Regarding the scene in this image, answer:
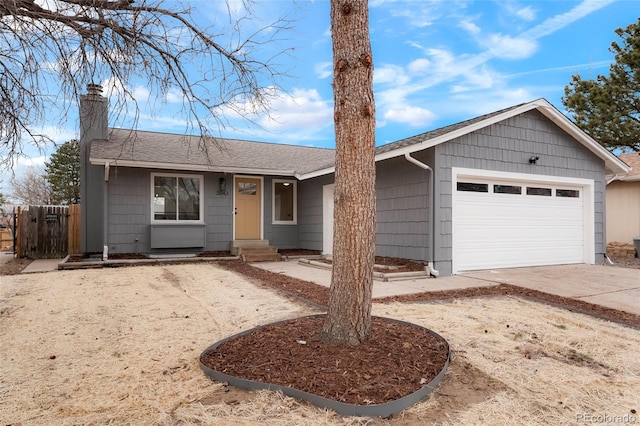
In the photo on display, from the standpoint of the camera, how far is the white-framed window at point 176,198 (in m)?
10.1

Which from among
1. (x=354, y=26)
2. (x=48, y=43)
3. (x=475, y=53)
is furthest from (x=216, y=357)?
(x=475, y=53)

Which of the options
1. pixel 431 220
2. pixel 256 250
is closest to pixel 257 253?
pixel 256 250

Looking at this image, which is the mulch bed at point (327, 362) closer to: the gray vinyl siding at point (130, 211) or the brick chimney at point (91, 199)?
Answer: the gray vinyl siding at point (130, 211)

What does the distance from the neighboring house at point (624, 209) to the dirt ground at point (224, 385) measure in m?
10.7

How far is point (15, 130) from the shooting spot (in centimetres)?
493

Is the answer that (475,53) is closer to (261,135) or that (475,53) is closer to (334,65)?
(261,135)

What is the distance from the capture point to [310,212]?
1159 centimetres

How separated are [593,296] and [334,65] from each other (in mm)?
5273

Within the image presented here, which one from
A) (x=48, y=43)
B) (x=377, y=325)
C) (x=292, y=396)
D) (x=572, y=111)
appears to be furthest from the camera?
(x=572, y=111)

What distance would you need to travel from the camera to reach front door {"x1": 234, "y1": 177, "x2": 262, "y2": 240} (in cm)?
1116

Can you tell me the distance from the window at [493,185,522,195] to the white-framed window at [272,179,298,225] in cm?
608

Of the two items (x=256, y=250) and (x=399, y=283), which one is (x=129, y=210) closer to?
(x=256, y=250)

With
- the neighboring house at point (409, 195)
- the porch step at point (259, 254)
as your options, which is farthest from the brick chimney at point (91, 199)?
the porch step at point (259, 254)

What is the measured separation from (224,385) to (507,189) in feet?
26.1
